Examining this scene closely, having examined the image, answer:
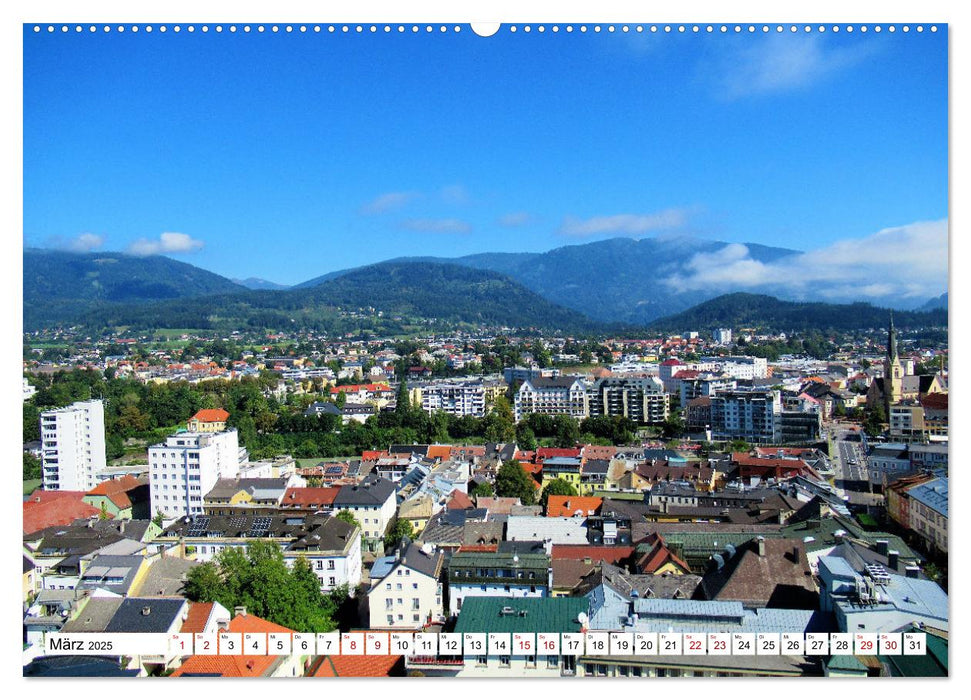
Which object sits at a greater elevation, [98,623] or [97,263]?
[97,263]

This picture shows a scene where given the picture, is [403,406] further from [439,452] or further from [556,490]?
[556,490]

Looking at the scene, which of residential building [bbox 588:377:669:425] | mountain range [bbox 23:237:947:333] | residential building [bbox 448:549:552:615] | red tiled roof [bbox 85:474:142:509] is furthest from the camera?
mountain range [bbox 23:237:947:333]

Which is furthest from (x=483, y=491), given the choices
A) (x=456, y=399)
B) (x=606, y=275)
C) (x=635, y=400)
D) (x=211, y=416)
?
(x=606, y=275)

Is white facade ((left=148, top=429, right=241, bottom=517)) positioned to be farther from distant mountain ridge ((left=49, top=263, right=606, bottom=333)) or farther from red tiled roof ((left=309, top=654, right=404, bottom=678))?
distant mountain ridge ((left=49, top=263, right=606, bottom=333))

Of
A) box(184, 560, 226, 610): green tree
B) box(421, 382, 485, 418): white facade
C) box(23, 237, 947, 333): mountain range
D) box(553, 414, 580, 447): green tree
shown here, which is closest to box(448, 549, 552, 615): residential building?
box(184, 560, 226, 610): green tree

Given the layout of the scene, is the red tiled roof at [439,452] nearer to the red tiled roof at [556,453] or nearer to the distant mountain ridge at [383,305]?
the red tiled roof at [556,453]

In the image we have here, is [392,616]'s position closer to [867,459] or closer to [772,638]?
[772,638]

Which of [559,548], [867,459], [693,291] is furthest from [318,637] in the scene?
[693,291]
